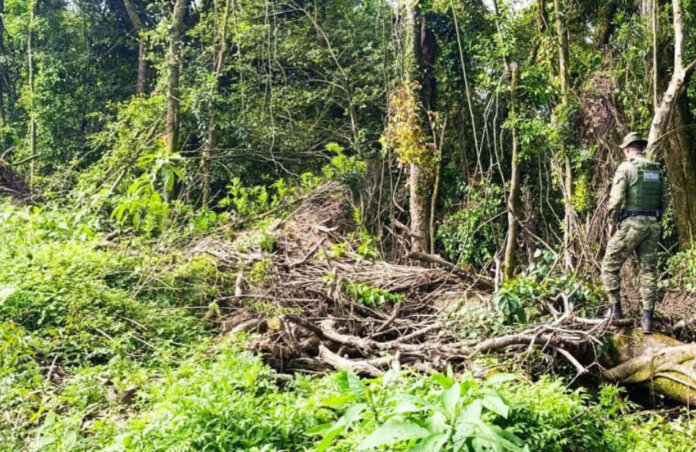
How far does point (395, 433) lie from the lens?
210 centimetres

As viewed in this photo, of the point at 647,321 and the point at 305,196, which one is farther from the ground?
the point at 305,196

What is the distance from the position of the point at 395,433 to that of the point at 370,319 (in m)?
3.47

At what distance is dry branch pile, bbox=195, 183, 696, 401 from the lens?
4.44m

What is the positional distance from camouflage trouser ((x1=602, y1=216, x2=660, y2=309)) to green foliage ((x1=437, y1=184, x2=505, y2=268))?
4.14 meters

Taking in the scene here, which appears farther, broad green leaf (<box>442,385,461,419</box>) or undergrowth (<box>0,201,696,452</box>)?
undergrowth (<box>0,201,696,452</box>)

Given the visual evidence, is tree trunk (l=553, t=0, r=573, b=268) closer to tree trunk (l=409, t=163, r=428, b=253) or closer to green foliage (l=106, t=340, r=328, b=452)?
tree trunk (l=409, t=163, r=428, b=253)

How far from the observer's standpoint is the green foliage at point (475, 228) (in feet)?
31.1

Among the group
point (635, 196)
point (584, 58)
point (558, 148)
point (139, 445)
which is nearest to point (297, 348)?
point (139, 445)

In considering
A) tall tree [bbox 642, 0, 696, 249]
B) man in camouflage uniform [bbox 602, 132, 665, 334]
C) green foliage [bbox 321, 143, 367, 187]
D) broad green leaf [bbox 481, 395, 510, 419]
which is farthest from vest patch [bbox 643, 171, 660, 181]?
green foliage [bbox 321, 143, 367, 187]

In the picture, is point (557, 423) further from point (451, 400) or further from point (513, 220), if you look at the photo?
point (513, 220)

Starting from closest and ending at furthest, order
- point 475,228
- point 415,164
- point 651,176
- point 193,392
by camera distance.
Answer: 1. point 193,392
2. point 651,176
3. point 415,164
4. point 475,228

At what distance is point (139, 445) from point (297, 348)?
206 centimetres

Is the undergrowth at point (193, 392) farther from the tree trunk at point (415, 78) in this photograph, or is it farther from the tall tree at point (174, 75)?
the tree trunk at point (415, 78)

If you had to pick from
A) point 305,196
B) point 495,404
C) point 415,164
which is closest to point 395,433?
point 495,404
